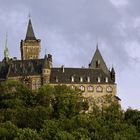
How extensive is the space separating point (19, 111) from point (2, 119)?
11.6 feet

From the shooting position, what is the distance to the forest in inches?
6496

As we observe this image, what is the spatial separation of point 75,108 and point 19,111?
1114 centimetres

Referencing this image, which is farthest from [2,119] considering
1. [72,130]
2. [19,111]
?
[72,130]

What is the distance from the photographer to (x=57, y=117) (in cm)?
18175

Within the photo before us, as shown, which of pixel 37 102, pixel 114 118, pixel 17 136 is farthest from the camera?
pixel 37 102

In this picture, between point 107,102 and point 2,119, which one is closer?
point 2,119

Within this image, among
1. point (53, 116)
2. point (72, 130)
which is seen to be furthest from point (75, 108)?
point (72, 130)

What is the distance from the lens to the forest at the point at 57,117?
165 m

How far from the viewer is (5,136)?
6540 inches

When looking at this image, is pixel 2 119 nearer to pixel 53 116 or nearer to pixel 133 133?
pixel 53 116

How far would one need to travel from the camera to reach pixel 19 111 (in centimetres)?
18038

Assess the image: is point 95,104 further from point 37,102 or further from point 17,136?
point 17,136

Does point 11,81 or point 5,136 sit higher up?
point 11,81

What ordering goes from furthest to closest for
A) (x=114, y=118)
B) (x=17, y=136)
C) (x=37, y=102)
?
(x=37, y=102), (x=114, y=118), (x=17, y=136)
